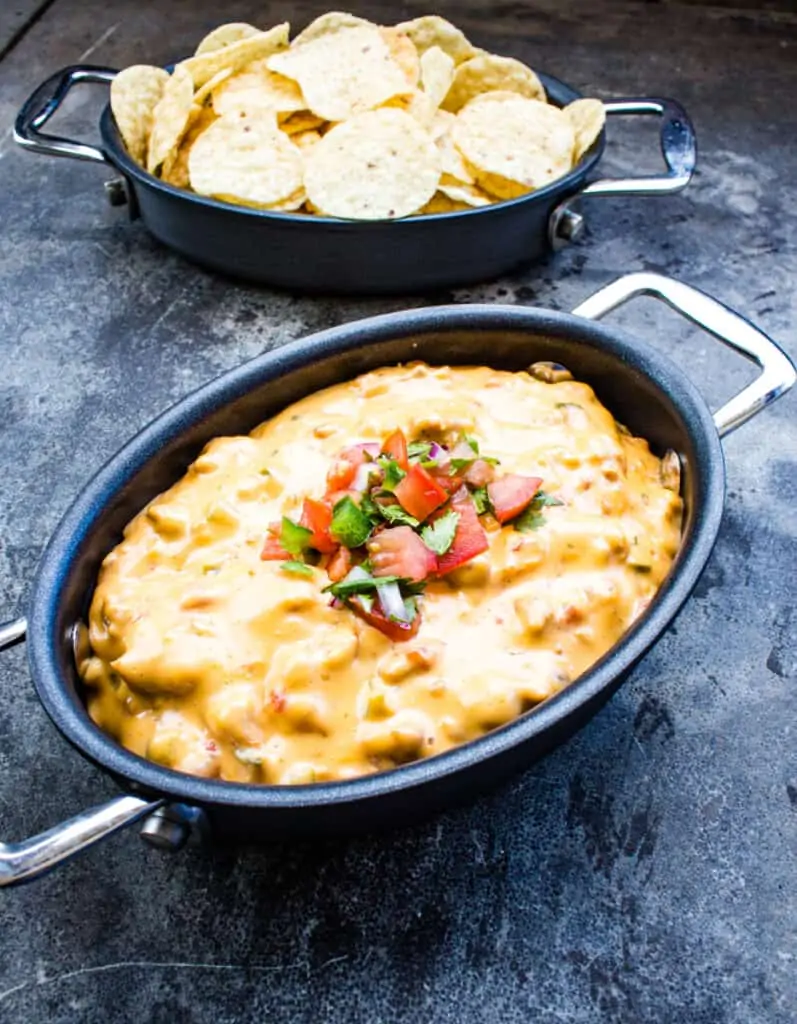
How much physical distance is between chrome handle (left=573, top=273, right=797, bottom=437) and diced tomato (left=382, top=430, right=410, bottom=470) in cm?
61

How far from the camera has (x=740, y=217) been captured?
373 cm

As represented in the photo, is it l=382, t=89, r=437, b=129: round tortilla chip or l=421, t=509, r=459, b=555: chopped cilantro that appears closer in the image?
l=421, t=509, r=459, b=555: chopped cilantro

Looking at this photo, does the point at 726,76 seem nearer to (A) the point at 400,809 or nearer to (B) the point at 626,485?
(B) the point at 626,485

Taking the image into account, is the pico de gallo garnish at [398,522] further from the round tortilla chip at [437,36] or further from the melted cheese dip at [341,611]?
the round tortilla chip at [437,36]

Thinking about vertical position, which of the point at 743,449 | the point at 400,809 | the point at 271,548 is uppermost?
the point at 271,548

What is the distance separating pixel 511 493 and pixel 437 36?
A: 228cm

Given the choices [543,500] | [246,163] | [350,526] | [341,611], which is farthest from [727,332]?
[246,163]

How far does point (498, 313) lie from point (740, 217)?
1.80m

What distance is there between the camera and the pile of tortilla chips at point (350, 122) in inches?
120

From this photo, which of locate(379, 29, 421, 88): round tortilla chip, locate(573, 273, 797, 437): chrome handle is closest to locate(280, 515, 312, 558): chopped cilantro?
locate(573, 273, 797, 437): chrome handle

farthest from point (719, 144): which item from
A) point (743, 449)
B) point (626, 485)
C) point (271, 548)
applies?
point (271, 548)

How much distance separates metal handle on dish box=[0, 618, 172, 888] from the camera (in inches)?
56.0

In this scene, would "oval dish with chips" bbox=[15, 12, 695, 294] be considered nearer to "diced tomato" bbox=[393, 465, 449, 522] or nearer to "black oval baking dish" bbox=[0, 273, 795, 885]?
"black oval baking dish" bbox=[0, 273, 795, 885]

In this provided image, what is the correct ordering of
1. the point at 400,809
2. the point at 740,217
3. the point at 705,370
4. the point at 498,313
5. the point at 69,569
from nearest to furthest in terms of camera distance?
the point at 400,809 < the point at 69,569 < the point at 498,313 < the point at 705,370 < the point at 740,217
